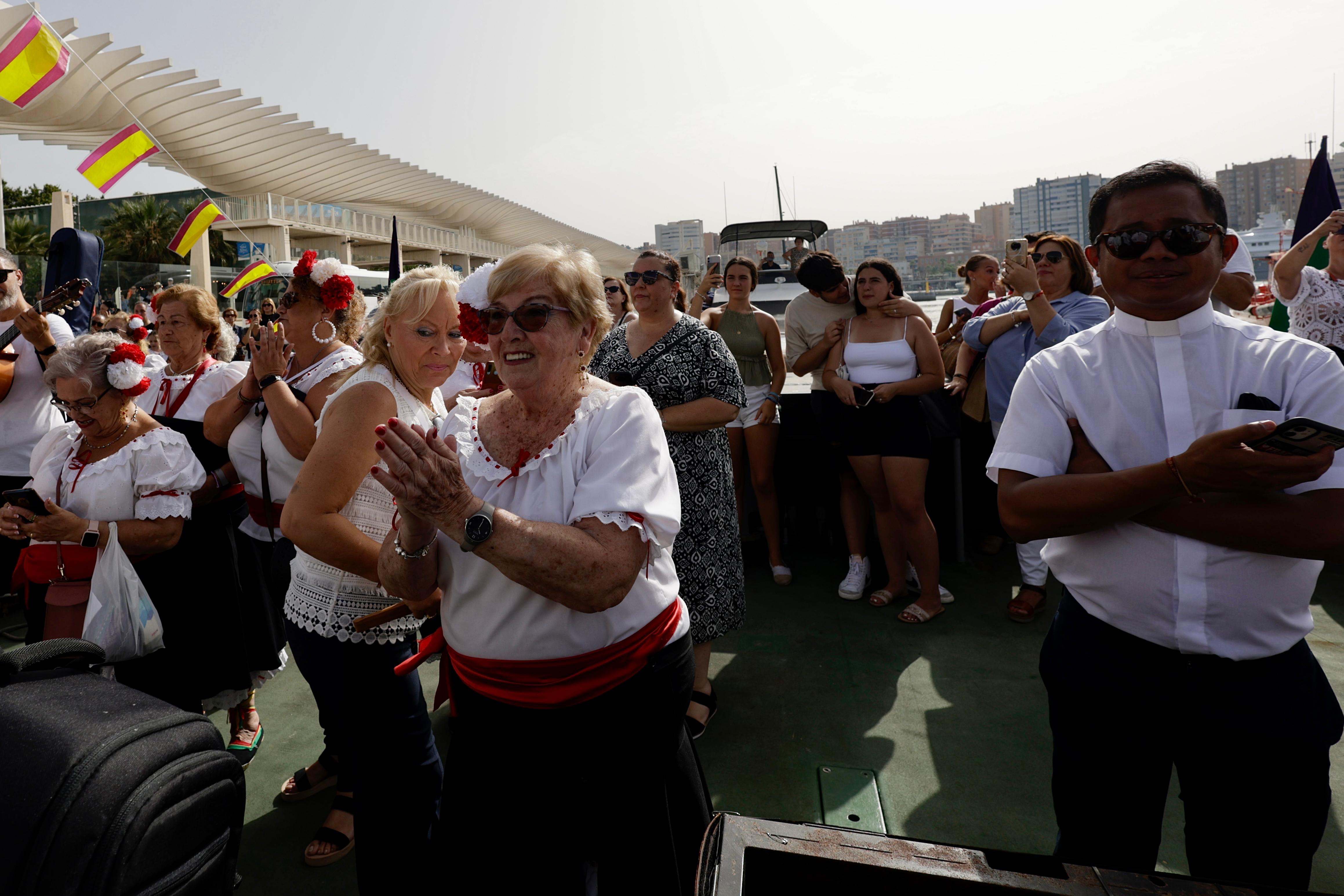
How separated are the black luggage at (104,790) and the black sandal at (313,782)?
1.13m

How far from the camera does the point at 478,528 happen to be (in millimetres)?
1313

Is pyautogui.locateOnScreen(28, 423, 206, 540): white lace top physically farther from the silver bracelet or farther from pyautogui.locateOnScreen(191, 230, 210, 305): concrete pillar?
pyautogui.locateOnScreen(191, 230, 210, 305): concrete pillar

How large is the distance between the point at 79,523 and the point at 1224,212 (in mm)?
3189

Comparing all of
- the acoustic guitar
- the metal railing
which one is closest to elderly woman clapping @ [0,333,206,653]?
the acoustic guitar

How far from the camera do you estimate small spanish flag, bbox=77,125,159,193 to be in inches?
291

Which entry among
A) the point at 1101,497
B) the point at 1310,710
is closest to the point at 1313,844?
the point at 1310,710

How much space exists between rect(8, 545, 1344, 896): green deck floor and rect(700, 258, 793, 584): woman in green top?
1.77 ft

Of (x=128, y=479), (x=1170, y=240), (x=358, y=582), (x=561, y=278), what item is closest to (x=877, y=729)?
(x=358, y=582)

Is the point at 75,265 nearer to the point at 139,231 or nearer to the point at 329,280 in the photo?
the point at 329,280

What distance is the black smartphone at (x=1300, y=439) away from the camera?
115 cm

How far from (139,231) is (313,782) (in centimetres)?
4191

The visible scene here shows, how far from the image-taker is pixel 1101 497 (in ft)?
4.61

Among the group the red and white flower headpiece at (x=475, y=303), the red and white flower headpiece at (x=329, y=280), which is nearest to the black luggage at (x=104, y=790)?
the red and white flower headpiece at (x=475, y=303)

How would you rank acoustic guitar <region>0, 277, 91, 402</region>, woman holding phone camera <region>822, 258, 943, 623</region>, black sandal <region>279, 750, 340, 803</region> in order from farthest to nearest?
woman holding phone camera <region>822, 258, 943, 623</region>, acoustic guitar <region>0, 277, 91, 402</region>, black sandal <region>279, 750, 340, 803</region>
